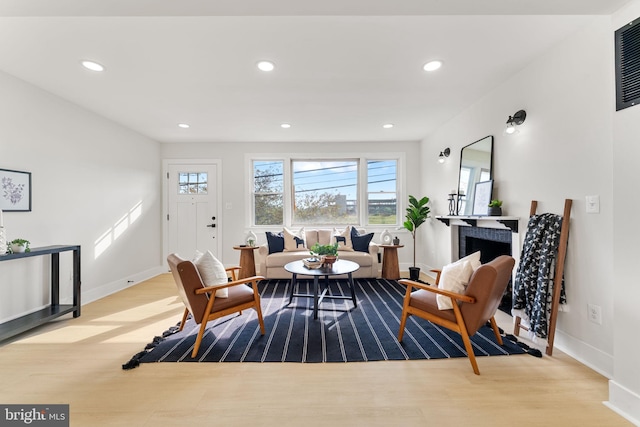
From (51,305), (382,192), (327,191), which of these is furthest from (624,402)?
(51,305)

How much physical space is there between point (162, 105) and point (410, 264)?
4791 mm

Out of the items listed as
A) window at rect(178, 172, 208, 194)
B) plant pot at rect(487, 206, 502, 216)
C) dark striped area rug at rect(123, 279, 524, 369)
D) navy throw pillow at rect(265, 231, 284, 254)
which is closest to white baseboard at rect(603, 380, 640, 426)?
dark striped area rug at rect(123, 279, 524, 369)

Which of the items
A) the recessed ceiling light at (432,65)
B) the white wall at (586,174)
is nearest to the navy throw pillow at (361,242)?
the white wall at (586,174)

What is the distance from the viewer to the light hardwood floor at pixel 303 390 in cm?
153

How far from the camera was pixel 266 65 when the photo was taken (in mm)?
2432

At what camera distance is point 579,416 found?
4.99 feet

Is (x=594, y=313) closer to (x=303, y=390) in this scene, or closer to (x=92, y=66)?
(x=303, y=390)

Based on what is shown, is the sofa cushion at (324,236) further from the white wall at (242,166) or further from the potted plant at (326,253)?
the potted plant at (326,253)

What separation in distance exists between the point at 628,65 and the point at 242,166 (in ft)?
16.2

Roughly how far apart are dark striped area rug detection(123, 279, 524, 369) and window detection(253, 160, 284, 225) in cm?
240

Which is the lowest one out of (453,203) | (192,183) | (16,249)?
(16,249)

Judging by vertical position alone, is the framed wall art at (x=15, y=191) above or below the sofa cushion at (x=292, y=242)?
above

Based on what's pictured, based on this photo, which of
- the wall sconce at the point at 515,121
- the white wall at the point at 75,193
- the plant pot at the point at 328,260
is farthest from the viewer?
the plant pot at the point at 328,260

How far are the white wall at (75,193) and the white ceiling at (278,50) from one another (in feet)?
1.12
